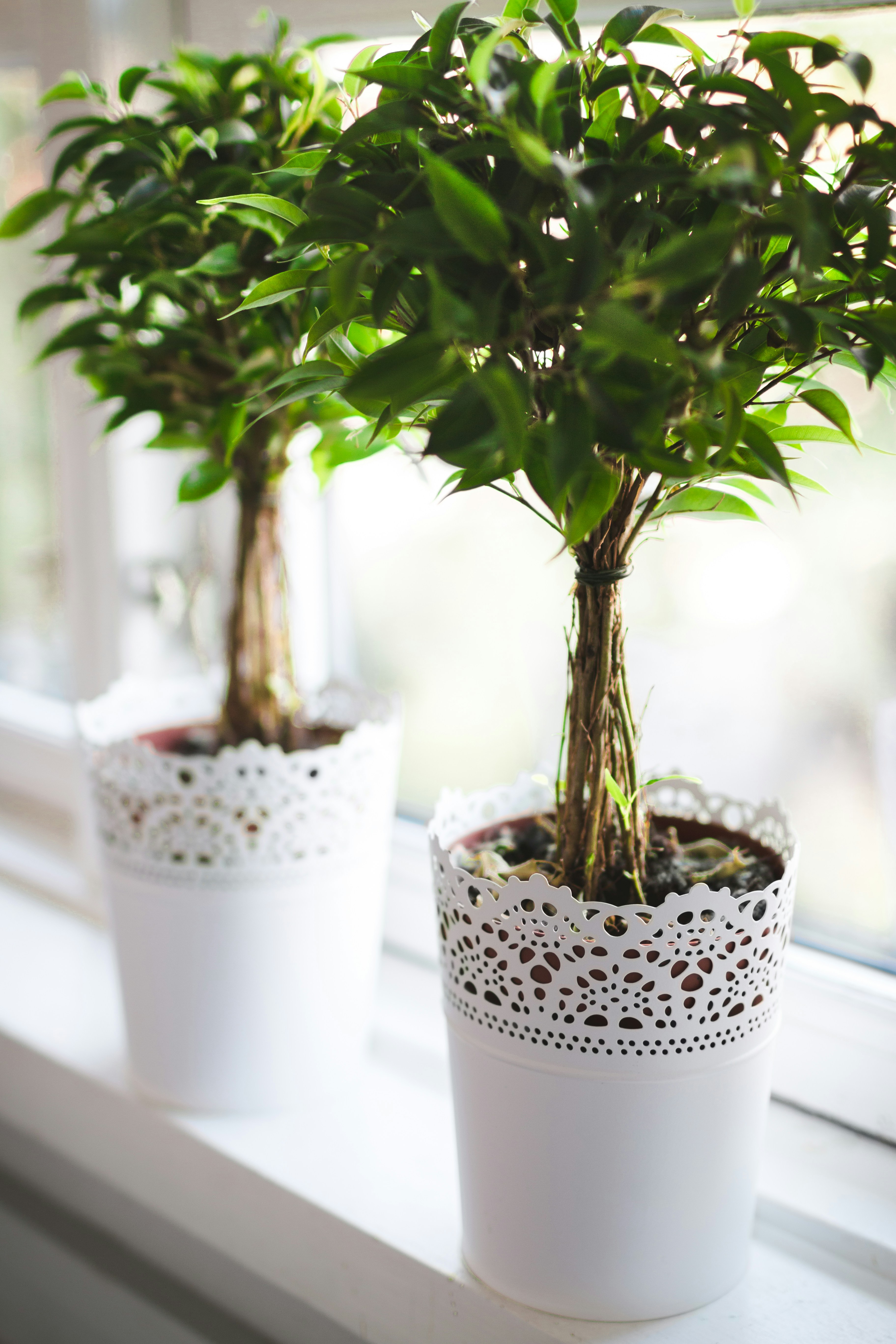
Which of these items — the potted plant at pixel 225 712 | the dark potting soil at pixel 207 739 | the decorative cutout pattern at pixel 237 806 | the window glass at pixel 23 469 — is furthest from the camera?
the window glass at pixel 23 469

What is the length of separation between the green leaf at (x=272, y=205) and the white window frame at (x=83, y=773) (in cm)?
39

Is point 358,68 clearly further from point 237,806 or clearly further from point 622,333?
point 237,806

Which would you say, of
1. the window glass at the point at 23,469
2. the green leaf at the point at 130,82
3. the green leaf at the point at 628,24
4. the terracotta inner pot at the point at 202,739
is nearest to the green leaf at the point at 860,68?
the green leaf at the point at 628,24

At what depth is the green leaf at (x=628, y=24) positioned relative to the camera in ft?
1.63

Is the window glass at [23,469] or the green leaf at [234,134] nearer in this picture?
the green leaf at [234,134]

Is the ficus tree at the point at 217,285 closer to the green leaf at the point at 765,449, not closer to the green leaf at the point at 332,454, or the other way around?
the green leaf at the point at 332,454

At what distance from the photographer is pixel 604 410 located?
40cm

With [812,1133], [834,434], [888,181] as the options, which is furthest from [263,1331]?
[888,181]

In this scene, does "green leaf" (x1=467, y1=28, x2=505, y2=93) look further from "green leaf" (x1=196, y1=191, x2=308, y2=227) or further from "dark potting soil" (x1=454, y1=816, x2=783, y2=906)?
"dark potting soil" (x1=454, y1=816, x2=783, y2=906)

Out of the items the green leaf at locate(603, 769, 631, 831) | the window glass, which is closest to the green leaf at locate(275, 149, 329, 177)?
the green leaf at locate(603, 769, 631, 831)

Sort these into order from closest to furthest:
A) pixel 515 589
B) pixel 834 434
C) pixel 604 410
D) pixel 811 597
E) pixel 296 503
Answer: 1. pixel 604 410
2. pixel 834 434
3. pixel 811 597
4. pixel 515 589
5. pixel 296 503

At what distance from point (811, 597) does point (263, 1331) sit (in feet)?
2.36

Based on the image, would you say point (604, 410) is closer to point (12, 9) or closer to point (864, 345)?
point (864, 345)

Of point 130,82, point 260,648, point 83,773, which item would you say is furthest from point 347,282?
point 83,773
